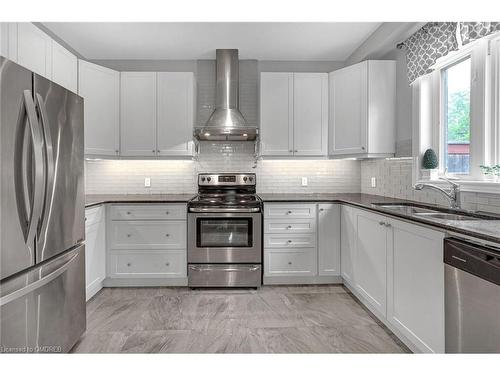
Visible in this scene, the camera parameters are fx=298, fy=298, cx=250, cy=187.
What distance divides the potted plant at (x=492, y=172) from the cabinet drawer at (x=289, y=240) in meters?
1.53

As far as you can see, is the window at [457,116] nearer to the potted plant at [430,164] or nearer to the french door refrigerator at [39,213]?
the potted plant at [430,164]

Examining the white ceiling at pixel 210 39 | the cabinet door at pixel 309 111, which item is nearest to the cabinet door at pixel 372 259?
the cabinet door at pixel 309 111

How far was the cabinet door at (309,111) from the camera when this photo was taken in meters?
3.34

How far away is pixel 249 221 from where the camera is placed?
9.89ft

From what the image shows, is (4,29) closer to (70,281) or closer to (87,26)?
(87,26)

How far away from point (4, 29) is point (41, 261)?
147 centimetres

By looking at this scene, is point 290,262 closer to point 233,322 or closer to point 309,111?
point 233,322

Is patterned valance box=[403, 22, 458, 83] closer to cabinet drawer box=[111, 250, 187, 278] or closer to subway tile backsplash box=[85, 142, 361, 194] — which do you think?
subway tile backsplash box=[85, 142, 361, 194]

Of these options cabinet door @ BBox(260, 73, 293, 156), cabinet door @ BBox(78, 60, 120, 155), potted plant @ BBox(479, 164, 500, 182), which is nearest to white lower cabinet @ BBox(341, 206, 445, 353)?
potted plant @ BBox(479, 164, 500, 182)

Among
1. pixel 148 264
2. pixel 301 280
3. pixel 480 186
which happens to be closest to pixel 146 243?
pixel 148 264

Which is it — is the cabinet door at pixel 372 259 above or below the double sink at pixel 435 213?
below

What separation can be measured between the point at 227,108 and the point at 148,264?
1877 mm

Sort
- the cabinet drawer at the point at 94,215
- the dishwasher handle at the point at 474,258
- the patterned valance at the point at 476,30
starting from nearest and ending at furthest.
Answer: the dishwasher handle at the point at 474,258 → the patterned valance at the point at 476,30 → the cabinet drawer at the point at 94,215

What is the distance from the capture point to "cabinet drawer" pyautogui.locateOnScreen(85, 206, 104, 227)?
2580 mm
